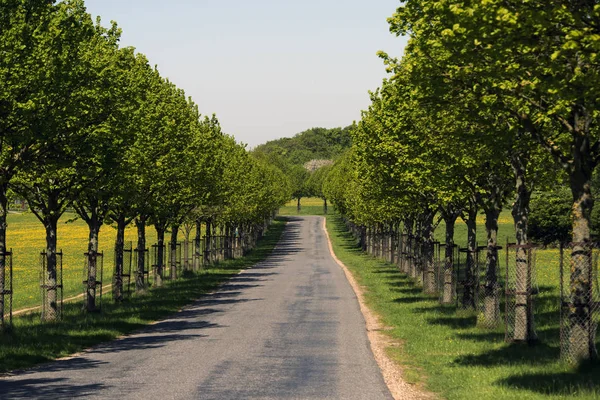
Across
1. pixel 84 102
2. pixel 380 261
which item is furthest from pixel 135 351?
pixel 380 261

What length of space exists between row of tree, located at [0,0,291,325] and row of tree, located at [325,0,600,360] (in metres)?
10.0

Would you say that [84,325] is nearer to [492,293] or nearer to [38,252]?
[492,293]

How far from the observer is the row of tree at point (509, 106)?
14477 millimetres

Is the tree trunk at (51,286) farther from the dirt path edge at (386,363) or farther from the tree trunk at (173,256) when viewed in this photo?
the tree trunk at (173,256)

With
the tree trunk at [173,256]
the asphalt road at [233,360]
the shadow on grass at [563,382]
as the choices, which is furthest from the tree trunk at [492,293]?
the tree trunk at [173,256]

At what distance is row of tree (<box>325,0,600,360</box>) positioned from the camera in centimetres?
1448

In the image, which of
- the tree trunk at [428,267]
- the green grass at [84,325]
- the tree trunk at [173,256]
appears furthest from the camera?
the tree trunk at [173,256]

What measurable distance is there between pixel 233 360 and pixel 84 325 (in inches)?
386

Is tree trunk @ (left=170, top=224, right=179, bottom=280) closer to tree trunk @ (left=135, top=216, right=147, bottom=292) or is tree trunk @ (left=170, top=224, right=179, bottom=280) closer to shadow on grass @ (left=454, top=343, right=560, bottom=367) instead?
tree trunk @ (left=135, top=216, right=147, bottom=292)

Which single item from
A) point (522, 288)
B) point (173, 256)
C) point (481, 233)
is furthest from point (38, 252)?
point (522, 288)

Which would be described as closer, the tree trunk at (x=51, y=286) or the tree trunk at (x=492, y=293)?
the tree trunk at (x=492, y=293)

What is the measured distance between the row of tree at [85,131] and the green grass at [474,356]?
11588 millimetres

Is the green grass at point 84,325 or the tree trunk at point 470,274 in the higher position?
the tree trunk at point 470,274

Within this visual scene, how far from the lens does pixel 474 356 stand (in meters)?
21.3
